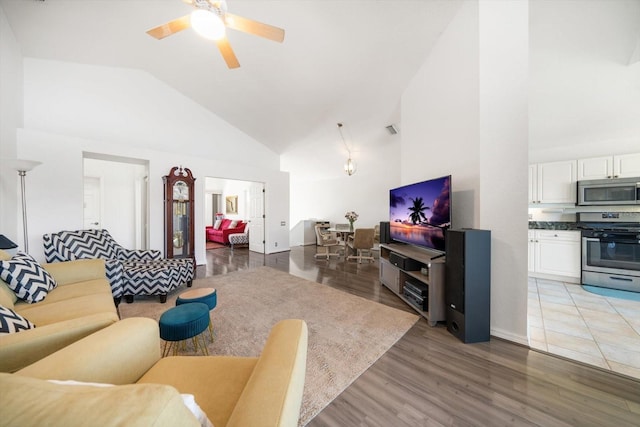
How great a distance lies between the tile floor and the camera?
180 centimetres

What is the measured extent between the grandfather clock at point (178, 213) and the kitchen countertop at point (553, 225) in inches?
252

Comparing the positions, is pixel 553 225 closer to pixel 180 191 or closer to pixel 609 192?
pixel 609 192

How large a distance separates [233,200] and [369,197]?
5141mm

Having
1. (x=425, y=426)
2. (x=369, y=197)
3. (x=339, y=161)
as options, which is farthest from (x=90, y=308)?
(x=369, y=197)

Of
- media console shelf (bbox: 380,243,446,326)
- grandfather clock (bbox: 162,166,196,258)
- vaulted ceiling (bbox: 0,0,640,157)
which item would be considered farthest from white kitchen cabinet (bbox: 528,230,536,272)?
grandfather clock (bbox: 162,166,196,258)

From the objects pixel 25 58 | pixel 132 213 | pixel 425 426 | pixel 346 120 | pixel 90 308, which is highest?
pixel 25 58

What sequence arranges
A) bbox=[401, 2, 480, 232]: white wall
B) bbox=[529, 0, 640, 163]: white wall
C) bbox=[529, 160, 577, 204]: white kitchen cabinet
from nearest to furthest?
bbox=[529, 0, 640, 163]: white wall < bbox=[401, 2, 480, 232]: white wall < bbox=[529, 160, 577, 204]: white kitchen cabinet

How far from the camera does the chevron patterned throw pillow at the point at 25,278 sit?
1761 mm

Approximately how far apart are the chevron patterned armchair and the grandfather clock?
113 cm

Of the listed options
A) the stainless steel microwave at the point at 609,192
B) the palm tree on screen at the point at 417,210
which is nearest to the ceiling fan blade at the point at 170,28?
the palm tree on screen at the point at 417,210

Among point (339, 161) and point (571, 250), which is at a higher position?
point (339, 161)

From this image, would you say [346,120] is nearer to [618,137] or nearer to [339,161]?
[339,161]

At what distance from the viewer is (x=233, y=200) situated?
853 centimetres

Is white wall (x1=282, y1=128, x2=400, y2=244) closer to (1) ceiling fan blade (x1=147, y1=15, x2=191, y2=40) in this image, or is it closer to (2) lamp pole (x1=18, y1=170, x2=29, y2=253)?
(1) ceiling fan blade (x1=147, y1=15, x2=191, y2=40)
